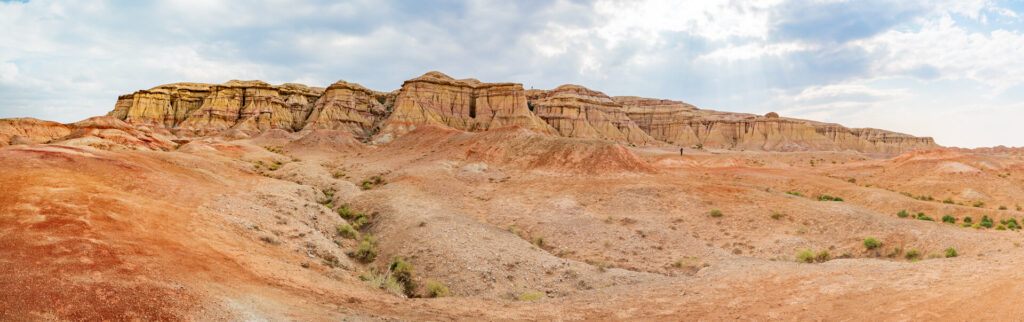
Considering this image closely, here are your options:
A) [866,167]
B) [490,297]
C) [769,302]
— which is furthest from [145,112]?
[866,167]

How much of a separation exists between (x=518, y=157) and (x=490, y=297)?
2109 centimetres

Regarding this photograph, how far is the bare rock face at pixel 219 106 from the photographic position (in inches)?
3090

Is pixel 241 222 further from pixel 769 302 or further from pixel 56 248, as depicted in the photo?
pixel 769 302

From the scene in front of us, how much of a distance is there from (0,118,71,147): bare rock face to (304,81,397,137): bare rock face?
35.4m

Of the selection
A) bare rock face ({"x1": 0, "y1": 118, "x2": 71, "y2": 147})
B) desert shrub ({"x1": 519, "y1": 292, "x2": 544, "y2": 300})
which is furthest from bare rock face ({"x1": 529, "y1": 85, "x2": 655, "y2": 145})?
desert shrub ({"x1": 519, "y1": 292, "x2": 544, "y2": 300})

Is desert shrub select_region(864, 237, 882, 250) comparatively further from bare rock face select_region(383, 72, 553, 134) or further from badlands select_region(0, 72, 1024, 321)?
bare rock face select_region(383, 72, 553, 134)

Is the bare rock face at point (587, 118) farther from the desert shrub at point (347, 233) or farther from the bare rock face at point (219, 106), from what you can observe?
the desert shrub at point (347, 233)

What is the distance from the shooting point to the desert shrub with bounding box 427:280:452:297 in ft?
34.0

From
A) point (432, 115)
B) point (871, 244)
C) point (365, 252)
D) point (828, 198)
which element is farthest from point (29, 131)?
point (828, 198)

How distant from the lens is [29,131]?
125 ft

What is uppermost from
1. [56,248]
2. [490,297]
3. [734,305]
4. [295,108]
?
[295,108]

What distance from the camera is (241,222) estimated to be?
12.4 meters

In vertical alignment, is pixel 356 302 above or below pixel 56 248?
below

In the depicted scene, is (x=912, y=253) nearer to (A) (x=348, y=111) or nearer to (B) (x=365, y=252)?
(B) (x=365, y=252)
